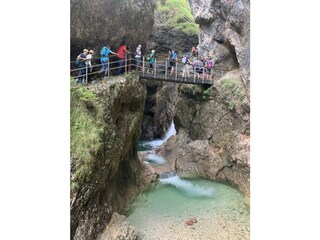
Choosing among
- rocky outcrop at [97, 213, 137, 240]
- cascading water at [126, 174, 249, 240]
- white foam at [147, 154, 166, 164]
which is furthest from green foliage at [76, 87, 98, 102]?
white foam at [147, 154, 166, 164]

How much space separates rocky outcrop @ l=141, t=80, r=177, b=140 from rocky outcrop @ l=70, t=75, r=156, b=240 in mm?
13991

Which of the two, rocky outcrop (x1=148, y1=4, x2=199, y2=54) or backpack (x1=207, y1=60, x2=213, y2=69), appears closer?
backpack (x1=207, y1=60, x2=213, y2=69)

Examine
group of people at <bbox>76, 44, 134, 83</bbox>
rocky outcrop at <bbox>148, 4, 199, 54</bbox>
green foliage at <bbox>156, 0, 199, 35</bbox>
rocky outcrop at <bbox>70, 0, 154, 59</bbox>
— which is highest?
green foliage at <bbox>156, 0, 199, 35</bbox>

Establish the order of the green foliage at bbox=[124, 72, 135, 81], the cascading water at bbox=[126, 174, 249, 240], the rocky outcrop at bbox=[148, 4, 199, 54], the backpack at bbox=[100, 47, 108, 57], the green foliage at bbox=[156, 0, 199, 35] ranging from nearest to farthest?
the cascading water at bbox=[126, 174, 249, 240]
the backpack at bbox=[100, 47, 108, 57]
the green foliage at bbox=[124, 72, 135, 81]
the rocky outcrop at bbox=[148, 4, 199, 54]
the green foliage at bbox=[156, 0, 199, 35]

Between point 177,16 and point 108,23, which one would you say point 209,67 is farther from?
point 177,16

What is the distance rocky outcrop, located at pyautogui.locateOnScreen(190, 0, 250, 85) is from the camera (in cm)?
1232

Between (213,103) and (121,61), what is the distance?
6.95 meters

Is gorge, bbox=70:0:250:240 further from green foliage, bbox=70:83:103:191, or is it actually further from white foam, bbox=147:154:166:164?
white foam, bbox=147:154:166:164
